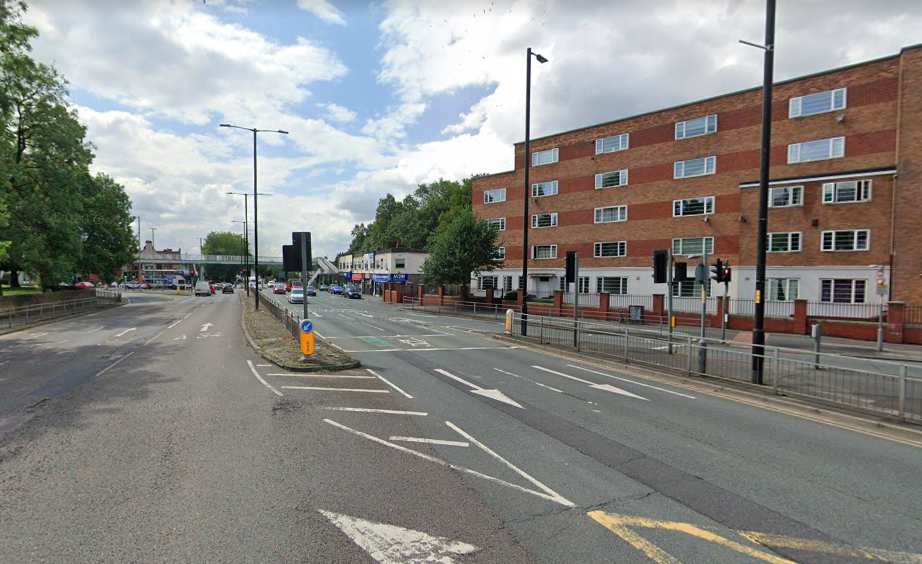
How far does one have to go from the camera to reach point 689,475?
5.35 m

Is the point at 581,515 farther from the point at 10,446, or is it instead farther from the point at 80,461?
the point at 10,446

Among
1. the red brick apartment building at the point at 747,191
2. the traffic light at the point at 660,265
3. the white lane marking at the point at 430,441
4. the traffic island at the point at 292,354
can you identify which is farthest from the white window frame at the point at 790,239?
the white lane marking at the point at 430,441

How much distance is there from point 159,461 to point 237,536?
2486mm

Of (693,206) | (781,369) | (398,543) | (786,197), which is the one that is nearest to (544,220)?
(693,206)

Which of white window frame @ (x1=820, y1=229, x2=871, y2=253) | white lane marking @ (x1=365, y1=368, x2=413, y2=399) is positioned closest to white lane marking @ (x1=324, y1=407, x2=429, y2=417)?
white lane marking @ (x1=365, y1=368, x2=413, y2=399)

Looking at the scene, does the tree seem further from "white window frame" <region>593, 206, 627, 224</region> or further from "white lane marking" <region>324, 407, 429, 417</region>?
"white lane marking" <region>324, 407, 429, 417</region>

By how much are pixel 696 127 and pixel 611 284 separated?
532 inches

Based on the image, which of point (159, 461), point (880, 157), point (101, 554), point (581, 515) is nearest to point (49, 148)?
point (159, 461)

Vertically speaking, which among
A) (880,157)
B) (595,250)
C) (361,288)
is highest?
(880,157)

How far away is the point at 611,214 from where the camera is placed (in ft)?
119

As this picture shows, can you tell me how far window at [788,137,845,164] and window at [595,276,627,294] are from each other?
13.7 m

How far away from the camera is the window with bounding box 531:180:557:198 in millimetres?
39750

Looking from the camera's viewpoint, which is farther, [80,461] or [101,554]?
[80,461]

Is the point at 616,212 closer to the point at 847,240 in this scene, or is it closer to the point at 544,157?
the point at 544,157
